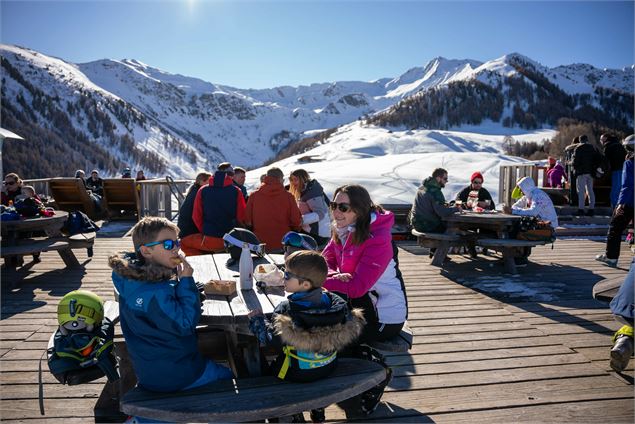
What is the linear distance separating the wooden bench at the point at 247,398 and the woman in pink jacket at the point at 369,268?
50cm

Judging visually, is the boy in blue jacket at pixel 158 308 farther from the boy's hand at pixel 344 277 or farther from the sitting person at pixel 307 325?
the boy's hand at pixel 344 277

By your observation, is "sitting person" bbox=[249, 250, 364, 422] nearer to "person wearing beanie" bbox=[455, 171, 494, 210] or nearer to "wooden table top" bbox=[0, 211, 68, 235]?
"wooden table top" bbox=[0, 211, 68, 235]

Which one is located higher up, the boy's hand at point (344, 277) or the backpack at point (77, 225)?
the boy's hand at point (344, 277)

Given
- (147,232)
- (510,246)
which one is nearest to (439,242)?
(510,246)

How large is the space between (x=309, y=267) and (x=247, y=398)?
0.60 meters

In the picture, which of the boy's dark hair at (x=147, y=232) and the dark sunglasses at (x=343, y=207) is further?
the dark sunglasses at (x=343, y=207)

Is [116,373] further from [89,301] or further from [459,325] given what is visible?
[459,325]

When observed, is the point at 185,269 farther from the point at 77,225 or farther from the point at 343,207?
the point at 77,225

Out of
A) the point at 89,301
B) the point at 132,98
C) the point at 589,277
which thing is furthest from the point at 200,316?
the point at 132,98

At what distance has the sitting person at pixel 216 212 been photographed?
484cm

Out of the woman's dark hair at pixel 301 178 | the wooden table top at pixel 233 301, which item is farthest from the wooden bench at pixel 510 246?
the wooden table top at pixel 233 301

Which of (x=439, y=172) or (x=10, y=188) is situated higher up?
(x=439, y=172)

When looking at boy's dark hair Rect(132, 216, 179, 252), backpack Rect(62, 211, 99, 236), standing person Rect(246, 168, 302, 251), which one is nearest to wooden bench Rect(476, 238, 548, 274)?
standing person Rect(246, 168, 302, 251)

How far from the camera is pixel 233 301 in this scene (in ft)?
8.20
